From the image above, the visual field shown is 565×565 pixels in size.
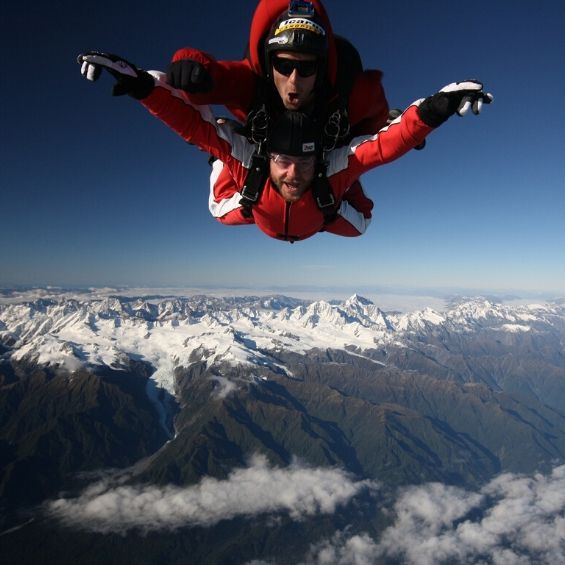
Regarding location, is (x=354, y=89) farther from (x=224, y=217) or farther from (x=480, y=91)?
(x=224, y=217)

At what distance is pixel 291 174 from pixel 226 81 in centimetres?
160

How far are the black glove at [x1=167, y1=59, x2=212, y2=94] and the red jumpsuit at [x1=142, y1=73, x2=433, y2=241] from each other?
426mm

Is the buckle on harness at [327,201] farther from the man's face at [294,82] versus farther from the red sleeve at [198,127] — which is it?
the man's face at [294,82]

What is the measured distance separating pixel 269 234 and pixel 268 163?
5.92ft

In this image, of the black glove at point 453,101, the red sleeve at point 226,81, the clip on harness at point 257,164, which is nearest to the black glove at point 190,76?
the red sleeve at point 226,81

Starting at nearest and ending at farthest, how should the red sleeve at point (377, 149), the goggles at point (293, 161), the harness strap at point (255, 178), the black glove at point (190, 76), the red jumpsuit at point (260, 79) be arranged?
the black glove at point (190, 76) → the red jumpsuit at point (260, 79) → the red sleeve at point (377, 149) → the goggles at point (293, 161) → the harness strap at point (255, 178)

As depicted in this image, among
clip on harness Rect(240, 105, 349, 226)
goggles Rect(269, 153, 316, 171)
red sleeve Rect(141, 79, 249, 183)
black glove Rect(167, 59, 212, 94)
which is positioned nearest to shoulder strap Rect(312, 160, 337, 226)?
clip on harness Rect(240, 105, 349, 226)

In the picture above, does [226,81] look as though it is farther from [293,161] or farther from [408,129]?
[408,129]

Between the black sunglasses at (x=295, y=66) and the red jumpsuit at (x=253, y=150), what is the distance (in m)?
1.23

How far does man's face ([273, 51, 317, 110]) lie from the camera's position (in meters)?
4.38

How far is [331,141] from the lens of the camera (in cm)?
542

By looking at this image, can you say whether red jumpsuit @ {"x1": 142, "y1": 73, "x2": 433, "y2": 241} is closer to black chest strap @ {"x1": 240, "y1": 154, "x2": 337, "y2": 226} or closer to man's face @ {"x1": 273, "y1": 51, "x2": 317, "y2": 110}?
black chest strap @ {"x1": 240, "y1": 154, "x2": 337, "y2": 226}

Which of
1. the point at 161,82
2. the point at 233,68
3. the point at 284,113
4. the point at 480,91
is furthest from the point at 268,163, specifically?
the point at 480,91

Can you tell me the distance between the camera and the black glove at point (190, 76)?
4.12 m
